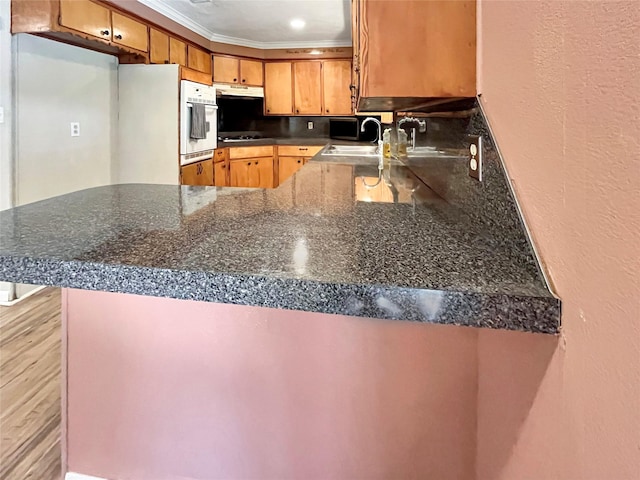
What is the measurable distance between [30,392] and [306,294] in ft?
6.44

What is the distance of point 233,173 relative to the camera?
17.5ft

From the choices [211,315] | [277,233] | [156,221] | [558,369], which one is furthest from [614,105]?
[211,315]

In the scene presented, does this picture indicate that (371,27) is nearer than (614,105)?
No

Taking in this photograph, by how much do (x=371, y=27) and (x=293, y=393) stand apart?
900 mm

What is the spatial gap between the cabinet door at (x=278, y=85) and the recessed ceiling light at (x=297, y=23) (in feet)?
3.31

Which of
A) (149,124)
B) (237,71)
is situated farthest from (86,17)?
(237,71)

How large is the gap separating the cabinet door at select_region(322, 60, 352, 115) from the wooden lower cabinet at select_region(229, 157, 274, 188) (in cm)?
118

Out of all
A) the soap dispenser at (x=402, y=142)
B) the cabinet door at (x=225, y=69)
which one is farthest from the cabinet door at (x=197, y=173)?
the soap dispenser at (x=402, y=142)

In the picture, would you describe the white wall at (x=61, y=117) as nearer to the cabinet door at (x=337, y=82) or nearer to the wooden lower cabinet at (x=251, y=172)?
the wooden lower cabinet at (x=251, y=172)

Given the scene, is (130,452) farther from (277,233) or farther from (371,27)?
(371,27)

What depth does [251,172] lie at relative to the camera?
555 centimetres

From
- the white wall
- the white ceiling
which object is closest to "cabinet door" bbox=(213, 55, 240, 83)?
the white ceiling

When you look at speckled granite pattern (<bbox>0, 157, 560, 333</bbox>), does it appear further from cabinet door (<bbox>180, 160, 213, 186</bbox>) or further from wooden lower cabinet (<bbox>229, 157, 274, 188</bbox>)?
wooden lower cabinet (<bbox>229, 157, 274, 188</bbox>)

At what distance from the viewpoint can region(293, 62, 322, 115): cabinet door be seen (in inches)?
230
